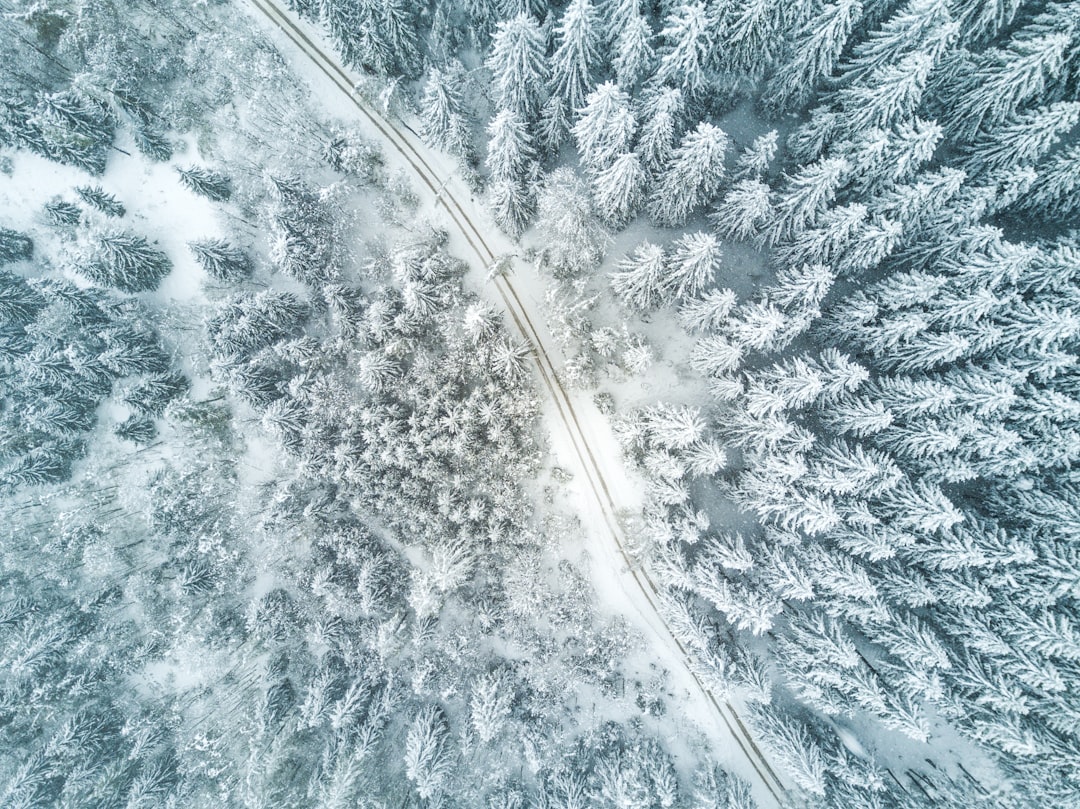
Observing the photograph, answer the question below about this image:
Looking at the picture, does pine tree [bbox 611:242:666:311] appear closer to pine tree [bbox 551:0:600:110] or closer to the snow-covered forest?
the snow-covered forest

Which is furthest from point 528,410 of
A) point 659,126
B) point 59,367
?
point 59,367

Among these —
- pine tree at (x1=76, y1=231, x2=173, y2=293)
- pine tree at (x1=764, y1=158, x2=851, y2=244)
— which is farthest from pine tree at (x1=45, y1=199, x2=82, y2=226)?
pine tree at (x1=764, y1=158, x2=851, y2=244)

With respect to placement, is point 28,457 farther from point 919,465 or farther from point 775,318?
point 919,465

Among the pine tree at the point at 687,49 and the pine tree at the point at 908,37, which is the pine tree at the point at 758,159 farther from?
the pine tree at the point at 908,37

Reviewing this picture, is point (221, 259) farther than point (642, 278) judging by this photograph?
Yes

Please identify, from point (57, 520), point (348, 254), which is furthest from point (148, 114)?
point (57, 520)

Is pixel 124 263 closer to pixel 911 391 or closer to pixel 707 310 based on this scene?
pixel 707 310
